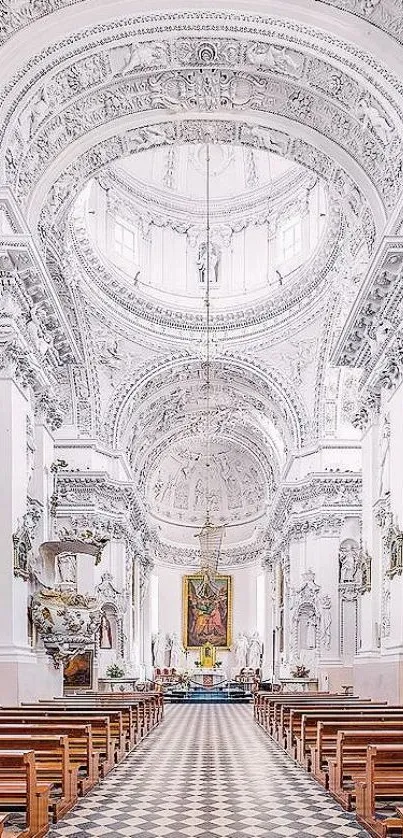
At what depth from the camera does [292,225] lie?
96.1ft

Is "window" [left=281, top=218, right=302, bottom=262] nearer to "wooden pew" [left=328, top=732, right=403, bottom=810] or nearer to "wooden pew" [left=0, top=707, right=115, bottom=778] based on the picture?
"wooden pew" [left=0, top=707, right=115, bottom=778]

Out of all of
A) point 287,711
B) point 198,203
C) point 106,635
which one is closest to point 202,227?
point 198,203

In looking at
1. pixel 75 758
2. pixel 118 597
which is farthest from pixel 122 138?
pixel 118 597

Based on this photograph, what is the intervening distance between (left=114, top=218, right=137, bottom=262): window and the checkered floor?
56.7ft

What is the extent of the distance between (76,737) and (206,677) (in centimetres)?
3097

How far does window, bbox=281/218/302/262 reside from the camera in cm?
2886

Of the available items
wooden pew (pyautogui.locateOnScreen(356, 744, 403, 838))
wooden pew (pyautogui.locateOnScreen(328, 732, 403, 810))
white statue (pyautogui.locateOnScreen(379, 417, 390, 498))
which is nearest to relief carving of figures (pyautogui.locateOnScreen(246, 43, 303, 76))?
white statue (pyautogui.locateOnScreen(379, 417, 390, 498))

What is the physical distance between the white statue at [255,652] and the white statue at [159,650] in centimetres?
379

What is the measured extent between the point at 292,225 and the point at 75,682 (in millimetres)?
14476

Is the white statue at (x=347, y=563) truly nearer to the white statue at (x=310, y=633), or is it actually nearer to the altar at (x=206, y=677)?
the white statue at (x=310, y=633)

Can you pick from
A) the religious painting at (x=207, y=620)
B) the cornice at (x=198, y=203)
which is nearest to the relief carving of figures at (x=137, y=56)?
the cornice at (x=198, y=203)

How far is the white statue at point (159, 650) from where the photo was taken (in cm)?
4256

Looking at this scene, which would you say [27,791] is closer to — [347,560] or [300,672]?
[347,560]

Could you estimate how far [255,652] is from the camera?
43000 millimetres
